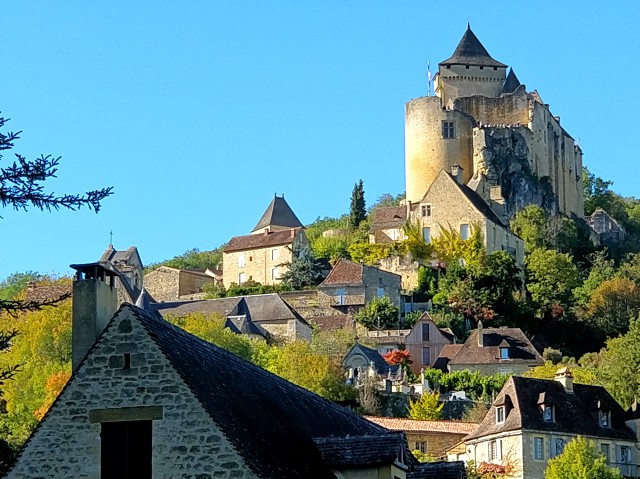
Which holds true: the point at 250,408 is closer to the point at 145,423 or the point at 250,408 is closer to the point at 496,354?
the point at 145,423

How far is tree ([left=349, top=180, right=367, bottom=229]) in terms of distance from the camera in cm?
11469

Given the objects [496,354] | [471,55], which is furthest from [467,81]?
[496,354]

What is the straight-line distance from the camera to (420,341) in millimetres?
84312

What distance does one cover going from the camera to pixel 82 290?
14438 mm

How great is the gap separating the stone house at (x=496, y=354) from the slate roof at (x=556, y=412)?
20.2m

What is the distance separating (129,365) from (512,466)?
142ft

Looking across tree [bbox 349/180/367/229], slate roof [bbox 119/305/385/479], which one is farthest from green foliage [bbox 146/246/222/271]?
slate roof [bbox 119/305/385/479]

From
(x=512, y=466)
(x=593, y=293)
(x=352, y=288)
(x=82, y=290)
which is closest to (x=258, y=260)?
(x=352, y=288)

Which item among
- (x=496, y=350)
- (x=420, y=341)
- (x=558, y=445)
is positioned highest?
(x=420, y=341)

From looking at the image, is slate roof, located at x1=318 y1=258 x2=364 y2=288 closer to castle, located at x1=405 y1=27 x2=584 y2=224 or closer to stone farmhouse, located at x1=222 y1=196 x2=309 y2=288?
stone farmhouse, located at x1=222 y1=196 x2=309 y2=288

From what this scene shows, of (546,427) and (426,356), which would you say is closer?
(546,427)

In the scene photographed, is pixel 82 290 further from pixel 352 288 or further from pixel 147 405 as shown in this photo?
pixel 352 288

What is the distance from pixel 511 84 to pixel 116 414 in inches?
4285

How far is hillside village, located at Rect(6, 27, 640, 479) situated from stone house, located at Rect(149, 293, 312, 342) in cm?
19
